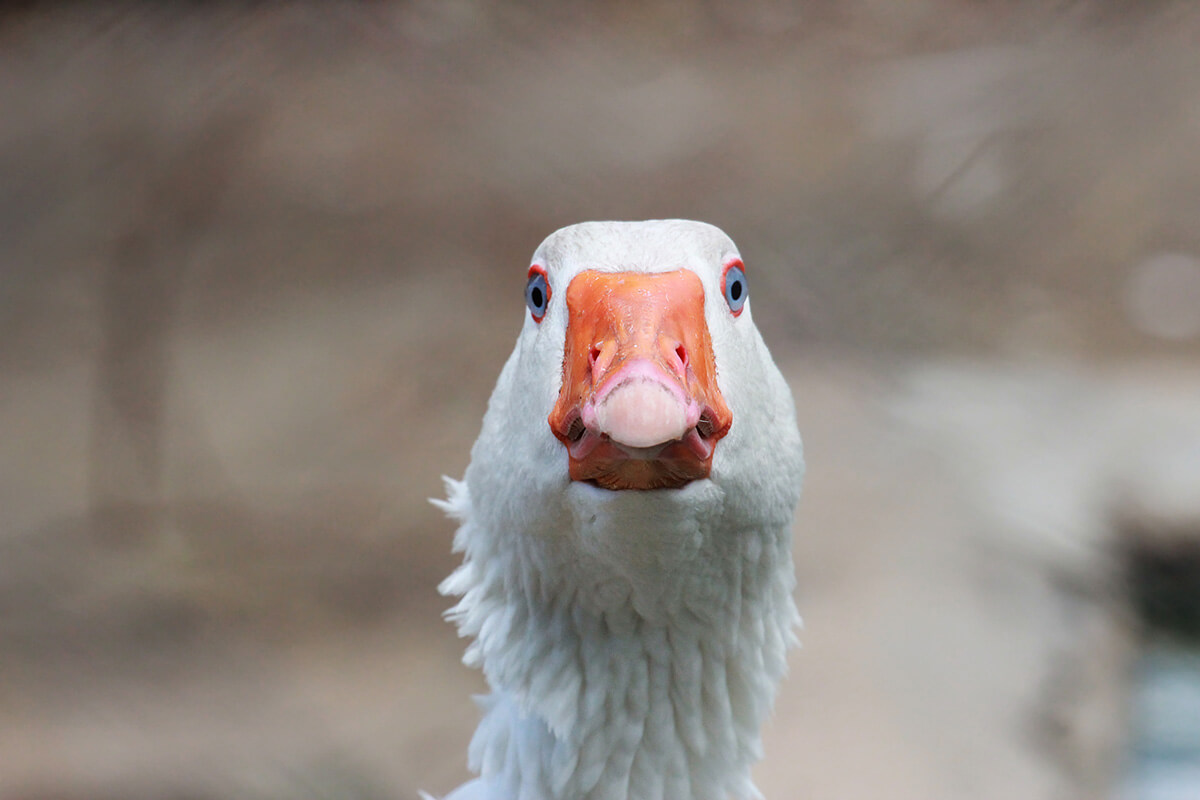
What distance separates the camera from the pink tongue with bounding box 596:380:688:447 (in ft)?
3.37

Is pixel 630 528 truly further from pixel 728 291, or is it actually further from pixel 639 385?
pixel 728 291

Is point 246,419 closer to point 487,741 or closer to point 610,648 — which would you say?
point 487,741

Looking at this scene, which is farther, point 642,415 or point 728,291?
point 728,291

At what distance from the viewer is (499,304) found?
372cm

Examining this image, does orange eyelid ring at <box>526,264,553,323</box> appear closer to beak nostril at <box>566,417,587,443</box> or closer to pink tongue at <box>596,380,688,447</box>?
beak nostril at <box>566,417,587,443</box>

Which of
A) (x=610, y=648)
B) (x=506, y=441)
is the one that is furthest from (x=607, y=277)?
(x=610, y=648)

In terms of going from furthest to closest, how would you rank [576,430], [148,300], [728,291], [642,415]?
[148,300]
[728,291]
[576,430]
[642,415]

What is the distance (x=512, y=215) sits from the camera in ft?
12.2

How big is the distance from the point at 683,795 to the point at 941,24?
3003 millimetres

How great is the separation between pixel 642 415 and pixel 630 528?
10.0 inches

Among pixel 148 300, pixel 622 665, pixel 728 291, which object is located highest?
pixel 148 300

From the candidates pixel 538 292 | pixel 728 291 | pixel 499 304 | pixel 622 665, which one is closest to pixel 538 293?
pixel 538 292

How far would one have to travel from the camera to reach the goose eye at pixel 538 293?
1439 mm

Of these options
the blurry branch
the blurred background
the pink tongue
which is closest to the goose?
the pink tongue
